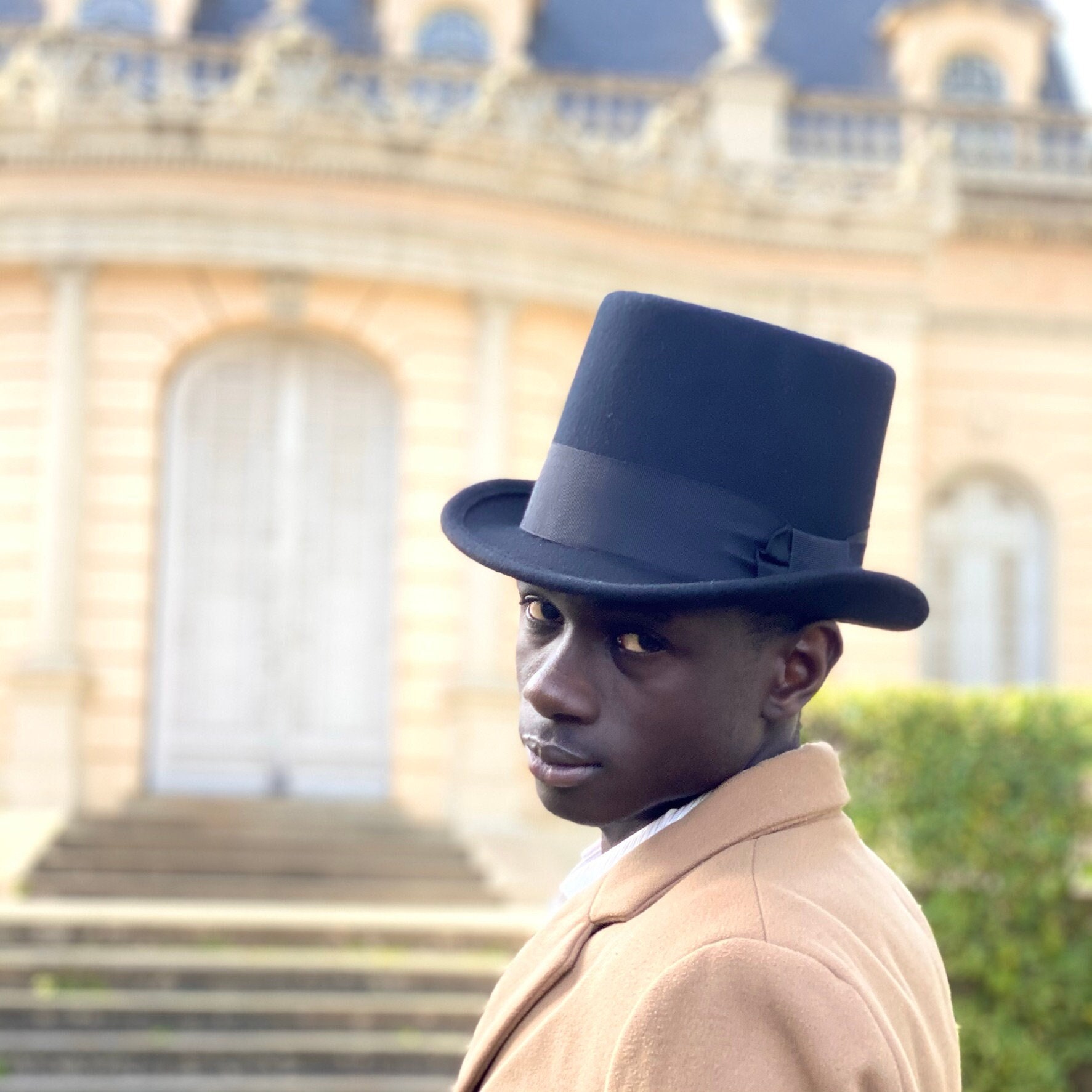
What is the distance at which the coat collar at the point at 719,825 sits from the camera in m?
1.79

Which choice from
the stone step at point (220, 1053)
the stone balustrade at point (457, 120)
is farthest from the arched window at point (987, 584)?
the stone step at point (220, 1053)

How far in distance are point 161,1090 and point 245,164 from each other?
23.0 feet

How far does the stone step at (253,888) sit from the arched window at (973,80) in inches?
465

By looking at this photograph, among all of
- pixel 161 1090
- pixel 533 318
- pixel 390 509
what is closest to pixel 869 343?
pixel 533 318

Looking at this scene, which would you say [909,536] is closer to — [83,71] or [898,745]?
[898,745]

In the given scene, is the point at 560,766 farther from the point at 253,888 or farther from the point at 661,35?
the point at 661,35

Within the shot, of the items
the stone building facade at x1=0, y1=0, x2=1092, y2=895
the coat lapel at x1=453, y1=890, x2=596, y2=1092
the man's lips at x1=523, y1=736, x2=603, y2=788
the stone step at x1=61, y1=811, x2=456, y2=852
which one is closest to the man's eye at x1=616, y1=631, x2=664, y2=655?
the man's lips at x1=523, y1=736, x2=603, y2=788

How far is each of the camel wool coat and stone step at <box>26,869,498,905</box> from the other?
8.60 metres

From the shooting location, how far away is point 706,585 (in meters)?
1.74

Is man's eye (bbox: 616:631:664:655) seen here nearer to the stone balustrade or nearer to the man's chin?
the man's chin

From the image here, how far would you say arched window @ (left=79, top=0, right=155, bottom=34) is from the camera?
1783 centimetres

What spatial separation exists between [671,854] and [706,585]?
319 millimetres

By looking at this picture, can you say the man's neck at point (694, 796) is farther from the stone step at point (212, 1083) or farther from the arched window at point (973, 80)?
the arched window at point (973, 80)

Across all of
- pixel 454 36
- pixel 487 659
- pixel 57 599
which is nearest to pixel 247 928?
pixel 487 659
